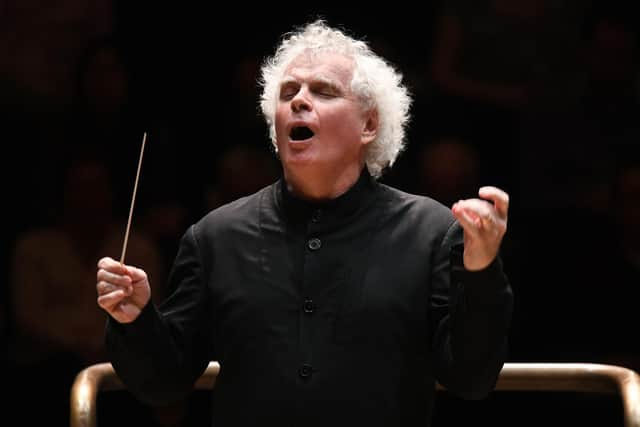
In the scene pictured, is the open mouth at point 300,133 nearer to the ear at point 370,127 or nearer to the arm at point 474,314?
the ear at point 370,127

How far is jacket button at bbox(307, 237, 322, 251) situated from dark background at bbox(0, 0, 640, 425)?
1473 millimetres

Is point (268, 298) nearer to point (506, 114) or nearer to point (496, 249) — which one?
point (496, 249)

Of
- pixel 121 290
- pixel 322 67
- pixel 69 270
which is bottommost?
pixel 69 270

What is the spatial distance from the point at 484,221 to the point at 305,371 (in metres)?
0.45

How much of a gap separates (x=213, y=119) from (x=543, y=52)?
46.2 inches

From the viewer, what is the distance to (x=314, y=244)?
2.09 meters

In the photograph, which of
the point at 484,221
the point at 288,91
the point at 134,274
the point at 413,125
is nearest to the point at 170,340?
the point at 134,274

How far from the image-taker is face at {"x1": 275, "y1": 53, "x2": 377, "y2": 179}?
81.6 inches

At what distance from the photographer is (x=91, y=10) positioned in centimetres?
393

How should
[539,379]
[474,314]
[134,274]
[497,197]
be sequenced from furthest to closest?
[539,379] → [134,274] → [474,314] → [497,197]

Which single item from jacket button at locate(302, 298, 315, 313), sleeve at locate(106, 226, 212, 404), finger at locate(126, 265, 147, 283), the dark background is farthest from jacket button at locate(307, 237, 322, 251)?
the dark background

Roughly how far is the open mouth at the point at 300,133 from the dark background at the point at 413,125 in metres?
1.50

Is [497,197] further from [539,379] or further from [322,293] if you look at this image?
[539,379]

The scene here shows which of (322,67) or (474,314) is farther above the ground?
(322,67)
